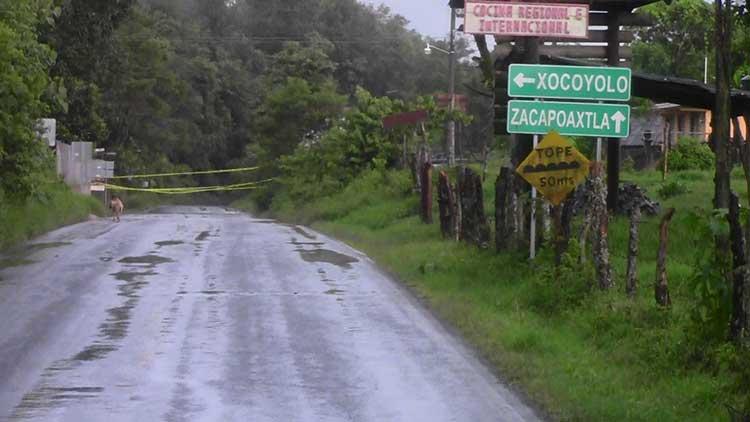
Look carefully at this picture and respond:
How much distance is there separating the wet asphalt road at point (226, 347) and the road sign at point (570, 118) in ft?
10.8

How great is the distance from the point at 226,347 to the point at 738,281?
641 cm

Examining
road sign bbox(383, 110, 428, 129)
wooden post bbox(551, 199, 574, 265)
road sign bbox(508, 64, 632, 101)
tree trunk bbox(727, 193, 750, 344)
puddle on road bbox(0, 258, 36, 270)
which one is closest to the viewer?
tree trunk bbox(727, 193, 750, 344)

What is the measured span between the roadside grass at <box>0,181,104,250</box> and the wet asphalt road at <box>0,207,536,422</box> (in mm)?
5761

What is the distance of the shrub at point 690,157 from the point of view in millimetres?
43031

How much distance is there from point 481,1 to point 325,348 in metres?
7.52

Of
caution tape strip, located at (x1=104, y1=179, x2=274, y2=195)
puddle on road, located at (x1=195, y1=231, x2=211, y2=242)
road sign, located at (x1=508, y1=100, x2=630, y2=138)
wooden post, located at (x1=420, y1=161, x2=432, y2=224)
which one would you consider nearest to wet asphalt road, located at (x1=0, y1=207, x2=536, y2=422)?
road sign, located at (x1=508, y1=100, x2=630, y2=138)

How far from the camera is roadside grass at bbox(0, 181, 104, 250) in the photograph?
33062mm

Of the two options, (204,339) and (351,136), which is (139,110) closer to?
(351,136)

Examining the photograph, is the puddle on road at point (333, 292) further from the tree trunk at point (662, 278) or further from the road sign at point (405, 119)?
the road sign at point (405, 119)

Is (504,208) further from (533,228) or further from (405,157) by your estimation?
(405,157)

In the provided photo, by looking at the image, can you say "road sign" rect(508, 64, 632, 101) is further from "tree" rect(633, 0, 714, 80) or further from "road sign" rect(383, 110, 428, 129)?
"tree" rect(633, 0, 714, 80)

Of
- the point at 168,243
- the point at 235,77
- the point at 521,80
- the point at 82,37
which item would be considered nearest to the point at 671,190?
the point at 521,80

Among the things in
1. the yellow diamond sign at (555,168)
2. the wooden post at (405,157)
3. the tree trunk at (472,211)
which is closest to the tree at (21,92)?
the tree trunk at (472,211)

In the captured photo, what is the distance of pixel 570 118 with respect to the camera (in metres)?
20.0
